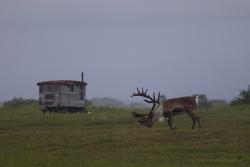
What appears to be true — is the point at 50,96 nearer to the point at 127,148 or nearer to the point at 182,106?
the point at 182,106

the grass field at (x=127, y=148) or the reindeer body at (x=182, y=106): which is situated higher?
the reindeer body at (x=182, y=106)

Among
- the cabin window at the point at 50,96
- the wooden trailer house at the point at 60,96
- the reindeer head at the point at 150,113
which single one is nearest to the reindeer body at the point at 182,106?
the reindeer head at the point at 150,113

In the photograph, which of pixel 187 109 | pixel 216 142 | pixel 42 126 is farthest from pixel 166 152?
pixel 42 126

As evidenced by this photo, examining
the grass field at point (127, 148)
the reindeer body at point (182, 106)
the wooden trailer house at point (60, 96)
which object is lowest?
the grass field at point (127, 148)

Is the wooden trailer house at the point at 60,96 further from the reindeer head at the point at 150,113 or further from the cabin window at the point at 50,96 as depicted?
the reindeer head at the point at 150,113

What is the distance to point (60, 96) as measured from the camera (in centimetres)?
4597

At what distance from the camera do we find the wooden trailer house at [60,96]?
45938mm

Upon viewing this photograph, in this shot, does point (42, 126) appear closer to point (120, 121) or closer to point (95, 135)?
point (120, 121)

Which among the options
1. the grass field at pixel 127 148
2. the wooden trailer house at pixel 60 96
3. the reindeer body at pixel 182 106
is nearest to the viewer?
the grass field at pixel 127 148

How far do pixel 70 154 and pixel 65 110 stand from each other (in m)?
26.8

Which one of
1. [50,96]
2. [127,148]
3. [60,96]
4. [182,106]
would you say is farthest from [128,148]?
[50,96]

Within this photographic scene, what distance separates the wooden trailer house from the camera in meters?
45.9

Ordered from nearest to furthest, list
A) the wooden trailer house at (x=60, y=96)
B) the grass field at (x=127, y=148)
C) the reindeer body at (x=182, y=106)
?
the grass field at (x=127, y=148)
the reindeer body at (x=182, y=106)
the wooden trailer house at (x=60, y=96)

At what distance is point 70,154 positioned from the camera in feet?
65.4
